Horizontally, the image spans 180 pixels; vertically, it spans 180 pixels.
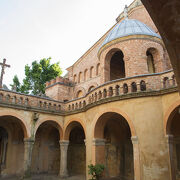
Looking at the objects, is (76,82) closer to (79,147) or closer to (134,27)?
(79,147)

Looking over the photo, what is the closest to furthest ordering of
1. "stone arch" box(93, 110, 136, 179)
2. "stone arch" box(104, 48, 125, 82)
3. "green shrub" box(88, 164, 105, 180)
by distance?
Result: 1. "green shrub" box(88, 164, 105, 180)
2. "stone arch" box(93, 110, 136, 179)
3. "stone arch" box(104, 48, 125, 82)

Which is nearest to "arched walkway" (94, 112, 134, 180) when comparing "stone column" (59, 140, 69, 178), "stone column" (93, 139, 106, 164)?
"stone column" (93, 139, 106, 164)

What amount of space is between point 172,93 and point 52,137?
12118mm

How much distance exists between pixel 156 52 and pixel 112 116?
5.55 metres

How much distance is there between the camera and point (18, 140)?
48.8ft

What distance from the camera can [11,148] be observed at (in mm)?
14430

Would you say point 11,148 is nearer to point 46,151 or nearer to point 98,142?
point 46,151

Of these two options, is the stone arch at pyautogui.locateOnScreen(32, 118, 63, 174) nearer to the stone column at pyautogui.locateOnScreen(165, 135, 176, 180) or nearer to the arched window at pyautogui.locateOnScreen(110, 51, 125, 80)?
the arched window at pyautogui.locateOnScreen(110, 51, 125, 80)

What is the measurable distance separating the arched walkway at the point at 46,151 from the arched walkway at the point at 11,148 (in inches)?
55.2

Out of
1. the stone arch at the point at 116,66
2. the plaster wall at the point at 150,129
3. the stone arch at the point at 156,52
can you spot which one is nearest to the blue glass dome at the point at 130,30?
the stone arch at the point at 156,52

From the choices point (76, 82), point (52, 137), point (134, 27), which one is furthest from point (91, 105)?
point (76, 82)

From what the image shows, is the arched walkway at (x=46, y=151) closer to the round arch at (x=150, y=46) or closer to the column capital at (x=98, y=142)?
the column capital at (x=98, y=142)

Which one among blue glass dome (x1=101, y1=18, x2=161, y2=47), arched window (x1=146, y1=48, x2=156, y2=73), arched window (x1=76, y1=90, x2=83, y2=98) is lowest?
arched window (x1=76, y1=90, x2=83, y2=98)

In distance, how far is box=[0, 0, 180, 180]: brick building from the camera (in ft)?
26.4
